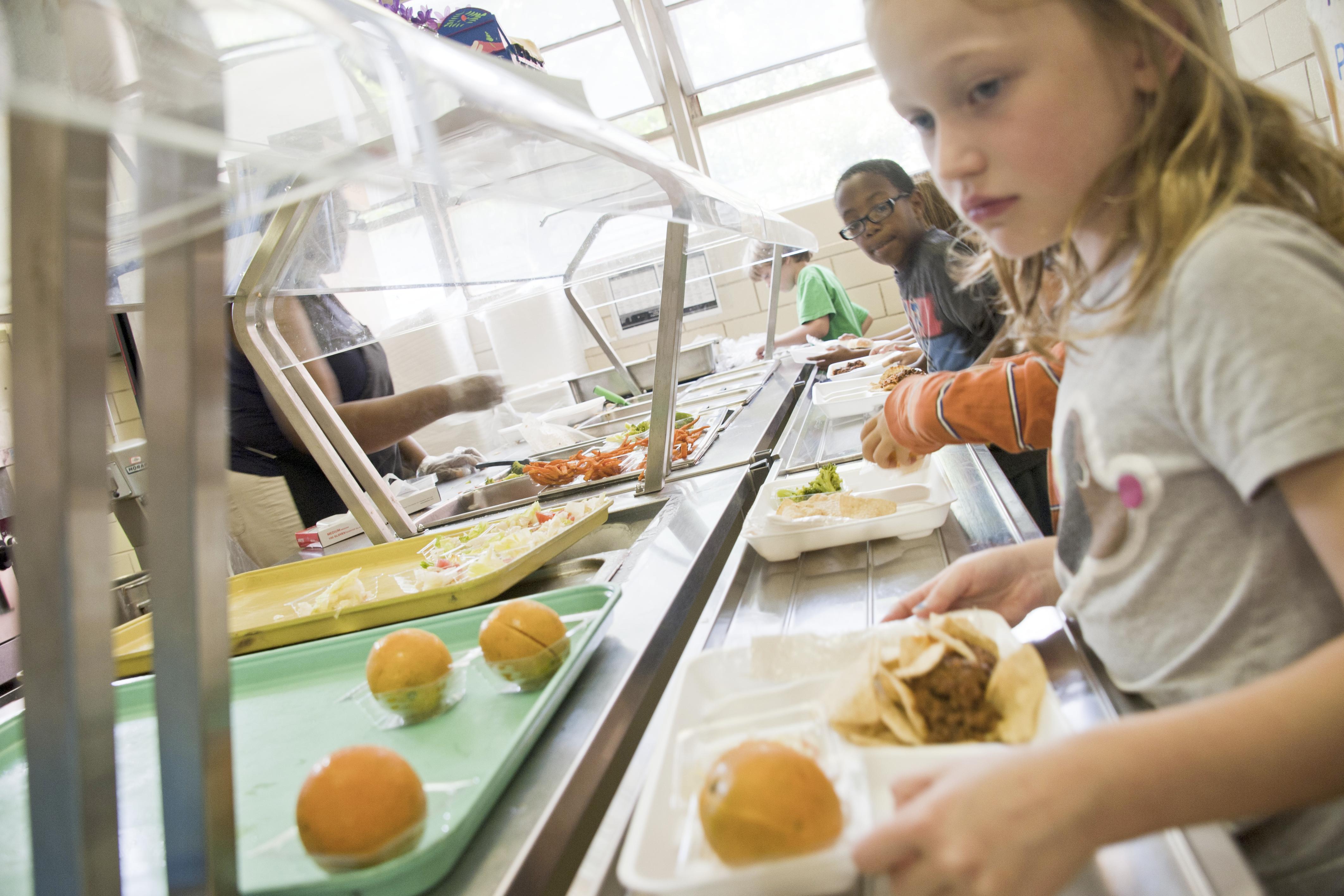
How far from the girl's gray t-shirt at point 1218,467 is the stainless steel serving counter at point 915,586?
0.09 meters

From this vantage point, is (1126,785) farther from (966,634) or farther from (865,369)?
(865,369)

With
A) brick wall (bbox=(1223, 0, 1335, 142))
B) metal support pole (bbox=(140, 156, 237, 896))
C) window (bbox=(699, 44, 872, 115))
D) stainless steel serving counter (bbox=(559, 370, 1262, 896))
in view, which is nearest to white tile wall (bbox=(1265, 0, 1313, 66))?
brick wall (bbox=(1223, 0, 1335, 142))

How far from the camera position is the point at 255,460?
293 centimetres

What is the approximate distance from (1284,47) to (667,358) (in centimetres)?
267

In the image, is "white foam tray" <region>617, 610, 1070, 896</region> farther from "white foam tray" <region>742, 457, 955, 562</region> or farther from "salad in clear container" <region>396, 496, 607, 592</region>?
"salad in clear container" <region>396, 496, 607, 592</region>

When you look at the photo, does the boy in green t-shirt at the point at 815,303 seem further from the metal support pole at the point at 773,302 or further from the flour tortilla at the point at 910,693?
the flour tortilla at the point at 910,693

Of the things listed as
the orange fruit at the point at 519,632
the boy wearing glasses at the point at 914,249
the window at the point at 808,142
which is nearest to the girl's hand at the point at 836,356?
the boy wearing glasses at the point at 914,249

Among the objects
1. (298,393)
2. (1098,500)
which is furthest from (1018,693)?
(298,393)

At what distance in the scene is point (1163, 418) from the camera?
0.67 m

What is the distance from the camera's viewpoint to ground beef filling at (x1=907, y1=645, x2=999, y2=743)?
72 centimetres

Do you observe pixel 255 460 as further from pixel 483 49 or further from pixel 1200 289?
pixel 1200 289

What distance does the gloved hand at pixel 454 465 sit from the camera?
3230 millimetres

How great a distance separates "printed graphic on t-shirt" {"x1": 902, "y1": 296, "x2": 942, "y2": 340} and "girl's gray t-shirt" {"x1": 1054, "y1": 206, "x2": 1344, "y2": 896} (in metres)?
2.09

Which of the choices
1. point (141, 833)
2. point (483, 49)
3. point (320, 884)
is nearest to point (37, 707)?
point (320, 884)
